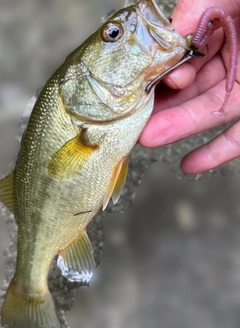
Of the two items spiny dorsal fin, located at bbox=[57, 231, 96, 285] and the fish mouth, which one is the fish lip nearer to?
the fish mouth

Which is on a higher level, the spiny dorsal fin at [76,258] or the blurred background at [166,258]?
the spiny dorsal fin at [76,258]

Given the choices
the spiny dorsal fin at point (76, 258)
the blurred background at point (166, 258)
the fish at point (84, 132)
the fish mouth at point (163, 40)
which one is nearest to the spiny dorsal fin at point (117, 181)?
the fish at point (84, 132)

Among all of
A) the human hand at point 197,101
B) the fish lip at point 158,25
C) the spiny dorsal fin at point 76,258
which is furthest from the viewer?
the spiny dorsal fin at point 76,258

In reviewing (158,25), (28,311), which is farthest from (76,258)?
(158,25)

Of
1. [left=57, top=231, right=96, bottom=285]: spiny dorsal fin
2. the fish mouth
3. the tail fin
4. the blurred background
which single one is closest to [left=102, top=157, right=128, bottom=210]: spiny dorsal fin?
[left=57, top=231, right=96, bottom=285]: spiny dorsal fin

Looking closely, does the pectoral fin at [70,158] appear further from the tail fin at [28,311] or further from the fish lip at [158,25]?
the tail fin at [28,311]

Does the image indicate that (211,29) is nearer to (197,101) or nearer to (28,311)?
(197,101)

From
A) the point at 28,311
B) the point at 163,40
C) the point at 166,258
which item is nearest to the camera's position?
the point at 163,40
